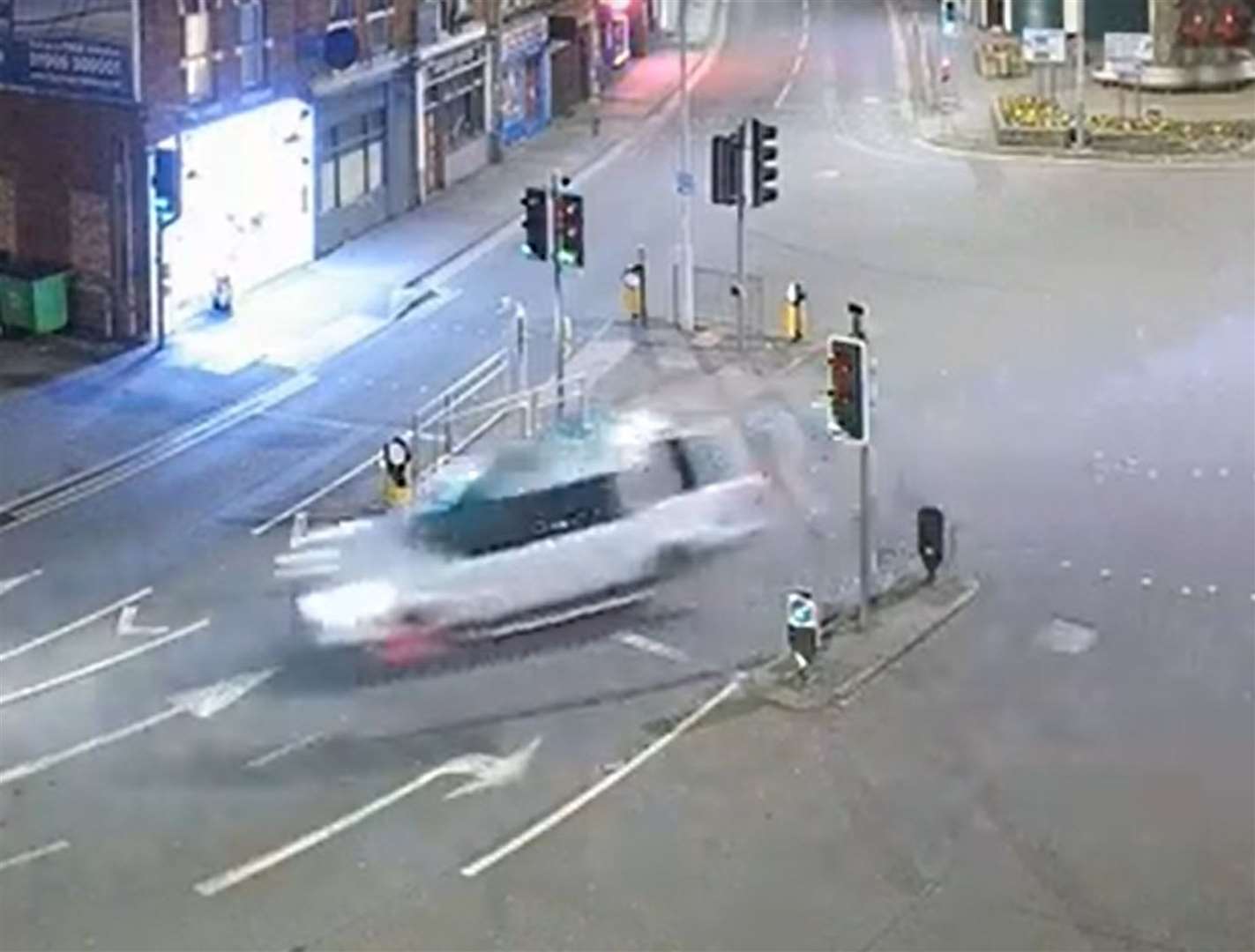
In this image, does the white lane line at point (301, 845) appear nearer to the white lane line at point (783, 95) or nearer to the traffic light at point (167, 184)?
the traffic light at point (167, 184)

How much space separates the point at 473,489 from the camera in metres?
36.0

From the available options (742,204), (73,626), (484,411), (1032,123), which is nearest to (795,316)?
(742,204)

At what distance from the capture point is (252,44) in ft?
160

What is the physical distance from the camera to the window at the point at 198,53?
4575 centimetres

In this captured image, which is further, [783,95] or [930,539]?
[783,95]

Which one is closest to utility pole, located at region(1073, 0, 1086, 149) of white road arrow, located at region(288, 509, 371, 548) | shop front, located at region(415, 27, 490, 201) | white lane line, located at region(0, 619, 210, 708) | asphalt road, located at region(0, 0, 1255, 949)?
shop front, located at region(415, 27, 490, 201)

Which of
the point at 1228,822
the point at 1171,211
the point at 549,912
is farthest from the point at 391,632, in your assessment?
the point at 1171,211

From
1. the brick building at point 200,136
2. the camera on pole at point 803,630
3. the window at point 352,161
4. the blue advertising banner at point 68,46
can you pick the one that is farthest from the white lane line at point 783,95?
the camera on pole at point 803,630

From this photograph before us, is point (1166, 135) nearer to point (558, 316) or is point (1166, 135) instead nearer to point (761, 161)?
point (761, 161)

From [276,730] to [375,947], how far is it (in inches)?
220

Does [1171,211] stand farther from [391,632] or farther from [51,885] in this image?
[51,885]

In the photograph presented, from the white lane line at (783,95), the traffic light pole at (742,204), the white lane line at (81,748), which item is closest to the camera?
the white lane line at (81,748)

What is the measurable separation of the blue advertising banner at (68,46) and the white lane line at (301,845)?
21954 millimetres

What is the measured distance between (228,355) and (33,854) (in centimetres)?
2039
